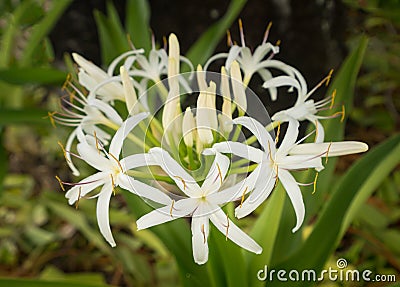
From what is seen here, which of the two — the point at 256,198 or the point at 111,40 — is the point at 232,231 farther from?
the point at 111,40

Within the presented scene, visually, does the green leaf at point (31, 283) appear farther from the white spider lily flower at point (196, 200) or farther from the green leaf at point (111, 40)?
the green leaf at point (111, 40)

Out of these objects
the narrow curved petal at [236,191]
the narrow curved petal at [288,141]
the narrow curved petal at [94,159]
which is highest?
the narrow curved petal at [288,141]

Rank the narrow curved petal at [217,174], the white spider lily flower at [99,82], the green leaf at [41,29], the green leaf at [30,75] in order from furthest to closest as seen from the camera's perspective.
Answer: the green leaf at [41,29] → the green leaf at [30,75] → the white spider lily flower at [99,82] → the narrow curved petal at [217,174]

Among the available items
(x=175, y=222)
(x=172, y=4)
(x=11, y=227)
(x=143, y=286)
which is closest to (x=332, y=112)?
(x=175, y=222)

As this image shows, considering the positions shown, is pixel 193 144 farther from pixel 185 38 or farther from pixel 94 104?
pixel 185 38

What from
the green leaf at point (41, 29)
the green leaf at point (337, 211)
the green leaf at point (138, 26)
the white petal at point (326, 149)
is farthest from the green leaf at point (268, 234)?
the green leaf at point (41, 29)

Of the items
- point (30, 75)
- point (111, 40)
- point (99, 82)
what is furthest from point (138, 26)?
point (99, 82)
